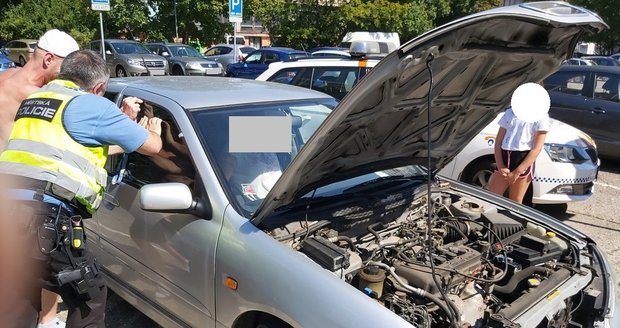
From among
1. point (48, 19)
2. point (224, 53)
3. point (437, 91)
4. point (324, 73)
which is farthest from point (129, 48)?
point (437, 91)

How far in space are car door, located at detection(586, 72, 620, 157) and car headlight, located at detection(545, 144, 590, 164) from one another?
102 inches

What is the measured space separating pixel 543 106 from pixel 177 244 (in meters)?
2.35

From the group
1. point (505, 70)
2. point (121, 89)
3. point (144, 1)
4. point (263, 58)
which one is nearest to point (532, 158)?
point (505, 70)

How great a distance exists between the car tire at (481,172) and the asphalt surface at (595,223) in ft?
A: 3.11

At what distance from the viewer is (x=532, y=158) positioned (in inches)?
157

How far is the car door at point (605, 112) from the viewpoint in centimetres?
707

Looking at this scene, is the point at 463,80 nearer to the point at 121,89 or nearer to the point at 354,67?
the point at 121,89

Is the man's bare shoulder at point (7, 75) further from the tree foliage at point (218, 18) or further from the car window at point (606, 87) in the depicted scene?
the tree foliage at point (218, 18)

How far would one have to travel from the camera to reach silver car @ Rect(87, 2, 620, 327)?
6.11 ft

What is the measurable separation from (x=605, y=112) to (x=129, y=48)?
16804 mm

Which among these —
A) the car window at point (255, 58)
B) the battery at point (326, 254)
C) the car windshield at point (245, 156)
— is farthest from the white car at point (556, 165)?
the car window at point (255, 58)

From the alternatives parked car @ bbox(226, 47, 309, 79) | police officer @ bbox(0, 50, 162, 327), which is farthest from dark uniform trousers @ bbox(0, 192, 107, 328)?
parked car @ bbox(226, 47, 309, 79)

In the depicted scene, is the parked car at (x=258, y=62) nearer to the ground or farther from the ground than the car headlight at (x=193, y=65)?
farther from the ground

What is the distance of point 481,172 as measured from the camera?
5250 millimetres
